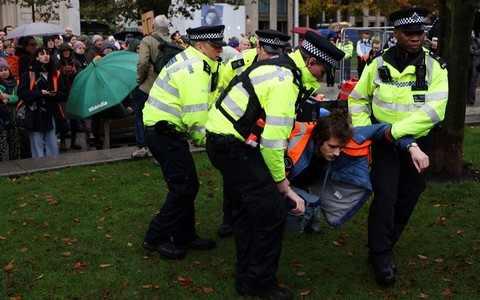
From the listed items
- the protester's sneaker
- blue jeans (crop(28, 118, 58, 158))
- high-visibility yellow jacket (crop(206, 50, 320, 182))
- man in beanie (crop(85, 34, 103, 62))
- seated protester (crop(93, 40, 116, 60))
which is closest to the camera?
high-visibility yellow jacket (crop(206, 50, 320, 182))

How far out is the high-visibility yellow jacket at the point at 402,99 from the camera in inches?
188

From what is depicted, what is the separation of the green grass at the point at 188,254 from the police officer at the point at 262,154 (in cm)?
39

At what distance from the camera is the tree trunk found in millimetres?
7609

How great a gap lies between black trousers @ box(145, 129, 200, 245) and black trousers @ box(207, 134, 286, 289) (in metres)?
0.68

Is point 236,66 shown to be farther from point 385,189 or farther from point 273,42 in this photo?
point 385,189

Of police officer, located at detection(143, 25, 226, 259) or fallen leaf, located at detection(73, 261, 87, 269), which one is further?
fallen leaf, located at detection(73, 261, 87, 269)

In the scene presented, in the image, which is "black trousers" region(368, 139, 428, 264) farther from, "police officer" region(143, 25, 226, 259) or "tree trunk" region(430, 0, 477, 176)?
"tree trunk" region(430, 0, 477, 176)

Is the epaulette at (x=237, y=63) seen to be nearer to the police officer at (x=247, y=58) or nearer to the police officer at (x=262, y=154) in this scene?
the police officer at (x=247, y=58)

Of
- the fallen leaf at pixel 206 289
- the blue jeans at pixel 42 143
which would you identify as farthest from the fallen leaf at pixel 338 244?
the blue jeans at pixel 42 143

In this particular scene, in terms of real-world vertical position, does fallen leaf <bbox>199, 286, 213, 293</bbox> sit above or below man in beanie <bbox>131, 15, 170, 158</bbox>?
below

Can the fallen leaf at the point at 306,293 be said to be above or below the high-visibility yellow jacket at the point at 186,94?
below

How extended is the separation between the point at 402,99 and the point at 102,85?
5792 mm

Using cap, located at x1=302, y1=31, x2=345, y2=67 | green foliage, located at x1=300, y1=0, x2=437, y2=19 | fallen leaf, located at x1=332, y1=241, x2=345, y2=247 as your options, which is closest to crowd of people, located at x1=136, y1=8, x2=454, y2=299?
cap, located at x1=302, y1=31, x2=345, y2=67

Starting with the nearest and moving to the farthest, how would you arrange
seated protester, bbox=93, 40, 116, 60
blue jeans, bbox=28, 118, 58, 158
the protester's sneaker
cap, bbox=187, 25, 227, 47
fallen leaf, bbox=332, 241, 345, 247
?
cap, bbox=187, 25, 227, 47, fallen leaf, bbox=332, 241, 345, 247, the protester's sneaker, blue jeans, bbox=28, 118, 58, 158, seated protester, bbox=93, 40, 116, 60
